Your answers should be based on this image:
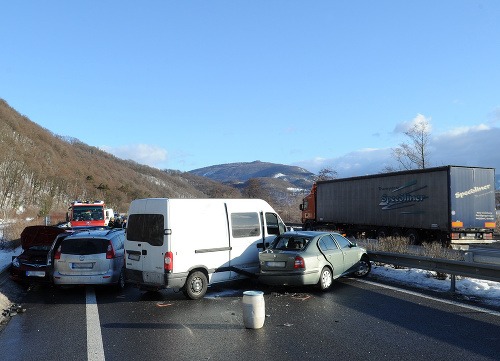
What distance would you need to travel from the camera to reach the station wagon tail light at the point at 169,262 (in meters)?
9.52

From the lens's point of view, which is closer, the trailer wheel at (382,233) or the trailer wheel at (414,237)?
the trailer wheel at (414,237)

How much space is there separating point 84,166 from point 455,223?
120 m

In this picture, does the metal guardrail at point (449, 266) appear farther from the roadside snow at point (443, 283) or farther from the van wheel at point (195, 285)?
the van wheel at point (195, 285)

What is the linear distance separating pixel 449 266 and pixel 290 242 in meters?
3.54

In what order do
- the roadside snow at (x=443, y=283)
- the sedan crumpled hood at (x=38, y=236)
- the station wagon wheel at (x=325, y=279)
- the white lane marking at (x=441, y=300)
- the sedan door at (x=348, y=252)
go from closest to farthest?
1. the white lane marking at (x=441, y=300)
2. the roadside snow at (x=443, y=283)
3. the station wagon wheel at (x=325, y=279)
4. the sedan door at (x=348, y=252)
5. the sedan crumpled hood at (x=38, y=236)

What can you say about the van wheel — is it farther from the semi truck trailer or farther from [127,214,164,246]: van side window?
the semi truck trailer

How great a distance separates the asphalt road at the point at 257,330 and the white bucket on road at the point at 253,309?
16cm

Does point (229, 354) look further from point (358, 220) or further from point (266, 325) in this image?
point (358, 220)

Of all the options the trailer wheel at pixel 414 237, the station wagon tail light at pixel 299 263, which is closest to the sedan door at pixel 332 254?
the station wagon tail light at pixel 299 263

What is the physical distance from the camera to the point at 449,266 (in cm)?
1003

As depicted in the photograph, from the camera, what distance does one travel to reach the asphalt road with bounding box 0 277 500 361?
6047 mm

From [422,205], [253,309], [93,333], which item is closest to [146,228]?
[93,333]

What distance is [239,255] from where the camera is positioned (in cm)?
1094

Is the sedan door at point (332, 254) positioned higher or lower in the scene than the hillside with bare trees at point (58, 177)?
lower
